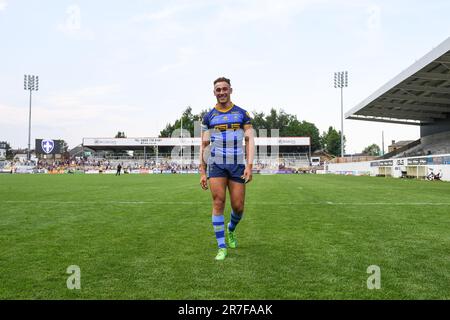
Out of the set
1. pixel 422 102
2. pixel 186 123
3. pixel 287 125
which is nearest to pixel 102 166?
pixel 186 123

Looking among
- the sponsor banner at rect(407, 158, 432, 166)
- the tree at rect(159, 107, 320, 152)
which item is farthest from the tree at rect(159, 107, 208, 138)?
the sponsor banner at rect(407, 158, 432, 166)

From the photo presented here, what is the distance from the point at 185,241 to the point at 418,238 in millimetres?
3724

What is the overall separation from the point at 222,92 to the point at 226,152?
82 cm

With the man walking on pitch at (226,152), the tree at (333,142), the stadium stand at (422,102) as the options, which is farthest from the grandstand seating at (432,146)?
the tree at (333,142)

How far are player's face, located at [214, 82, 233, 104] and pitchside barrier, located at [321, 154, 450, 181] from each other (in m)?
27.9

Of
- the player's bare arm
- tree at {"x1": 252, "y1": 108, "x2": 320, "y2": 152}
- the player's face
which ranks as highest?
tree at {"x1": 252, "y1": 108, "x2": 320, "y2": 152}

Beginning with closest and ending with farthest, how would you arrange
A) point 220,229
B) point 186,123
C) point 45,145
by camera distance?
point 220,229
point 45,145
point 186,123

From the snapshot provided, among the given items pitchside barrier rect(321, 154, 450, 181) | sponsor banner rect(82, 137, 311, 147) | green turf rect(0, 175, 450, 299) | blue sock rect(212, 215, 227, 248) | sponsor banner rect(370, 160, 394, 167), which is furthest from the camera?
sponsor banner rect(82, 137, 311, 147)

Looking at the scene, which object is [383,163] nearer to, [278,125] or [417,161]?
[417,161]

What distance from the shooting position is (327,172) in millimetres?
63719

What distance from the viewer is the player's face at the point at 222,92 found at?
555 centimetres

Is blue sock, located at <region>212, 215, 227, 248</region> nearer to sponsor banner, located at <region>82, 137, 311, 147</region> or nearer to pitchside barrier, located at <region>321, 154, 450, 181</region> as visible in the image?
pitchside barrier, located at <region>321, 154, 450, 181</region>

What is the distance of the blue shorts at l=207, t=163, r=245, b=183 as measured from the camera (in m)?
5.55

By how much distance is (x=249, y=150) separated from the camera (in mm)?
5641
